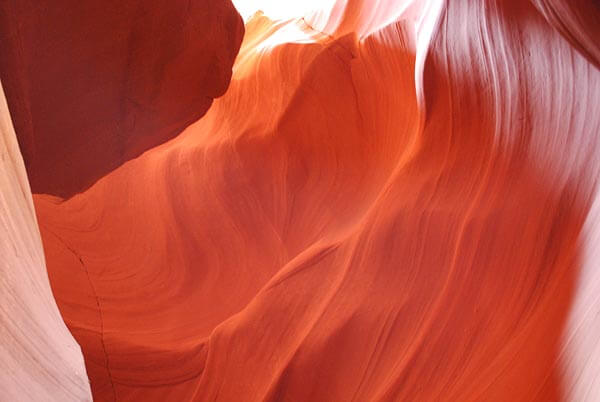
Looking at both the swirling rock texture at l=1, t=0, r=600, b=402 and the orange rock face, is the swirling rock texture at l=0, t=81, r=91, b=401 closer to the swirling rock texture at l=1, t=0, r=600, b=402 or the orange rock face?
the orange rock face

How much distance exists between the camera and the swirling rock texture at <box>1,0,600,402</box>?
1.14 metres

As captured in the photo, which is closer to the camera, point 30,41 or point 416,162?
point 30,41

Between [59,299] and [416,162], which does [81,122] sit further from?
[416,162]

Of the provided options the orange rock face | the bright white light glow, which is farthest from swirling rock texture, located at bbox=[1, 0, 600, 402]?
the bright white light glow

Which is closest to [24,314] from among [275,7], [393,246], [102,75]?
[102,75]

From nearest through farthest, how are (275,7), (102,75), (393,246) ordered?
(102,75) → (393,246) → (275,7)

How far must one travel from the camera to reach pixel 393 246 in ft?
4.45

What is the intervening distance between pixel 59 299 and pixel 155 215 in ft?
1.46

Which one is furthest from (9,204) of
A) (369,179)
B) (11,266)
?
(369,179)

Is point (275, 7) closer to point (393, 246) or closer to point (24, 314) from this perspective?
point (393, 246)

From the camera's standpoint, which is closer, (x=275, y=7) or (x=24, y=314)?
(x=24, y=314)

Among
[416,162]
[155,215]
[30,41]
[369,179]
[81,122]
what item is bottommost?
[155,215]

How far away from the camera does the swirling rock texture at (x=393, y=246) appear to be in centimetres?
114

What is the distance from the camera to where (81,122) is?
116 cm
